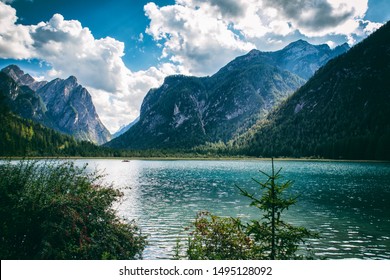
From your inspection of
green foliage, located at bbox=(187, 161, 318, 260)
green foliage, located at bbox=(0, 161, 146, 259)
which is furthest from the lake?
green foliage, located at bbox=(187, 161, 318, 260)

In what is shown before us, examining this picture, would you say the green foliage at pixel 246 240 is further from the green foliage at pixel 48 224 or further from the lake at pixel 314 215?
the lake at pixel 314 215

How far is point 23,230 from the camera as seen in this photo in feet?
47.7

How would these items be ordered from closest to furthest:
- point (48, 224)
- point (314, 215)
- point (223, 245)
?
point (48, 224) → point (223, 245) → point (314, 215)

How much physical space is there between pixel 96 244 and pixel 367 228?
29.1 metres

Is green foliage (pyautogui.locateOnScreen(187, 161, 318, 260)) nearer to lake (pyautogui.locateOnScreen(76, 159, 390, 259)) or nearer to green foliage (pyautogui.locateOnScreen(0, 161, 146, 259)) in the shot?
green foliage (pyautogui.locateOnScreen(0, 161, 146, 259))

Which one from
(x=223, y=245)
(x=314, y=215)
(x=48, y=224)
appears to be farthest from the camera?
(x=314, y=215)

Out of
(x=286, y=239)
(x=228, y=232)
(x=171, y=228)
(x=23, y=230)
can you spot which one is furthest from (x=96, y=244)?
(x=171, y=228)

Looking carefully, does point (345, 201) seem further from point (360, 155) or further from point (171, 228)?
point (360, 155)

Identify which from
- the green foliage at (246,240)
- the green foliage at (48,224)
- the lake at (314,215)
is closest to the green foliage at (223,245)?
the green foliage at (246,240)

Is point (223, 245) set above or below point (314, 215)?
above

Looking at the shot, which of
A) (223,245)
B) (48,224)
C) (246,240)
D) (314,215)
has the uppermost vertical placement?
(48,224)

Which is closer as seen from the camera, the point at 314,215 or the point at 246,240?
the point at 246,240

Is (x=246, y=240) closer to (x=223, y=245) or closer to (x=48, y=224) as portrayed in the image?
(x=223, y=245)

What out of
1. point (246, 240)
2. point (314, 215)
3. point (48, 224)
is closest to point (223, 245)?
point (246, 240)
